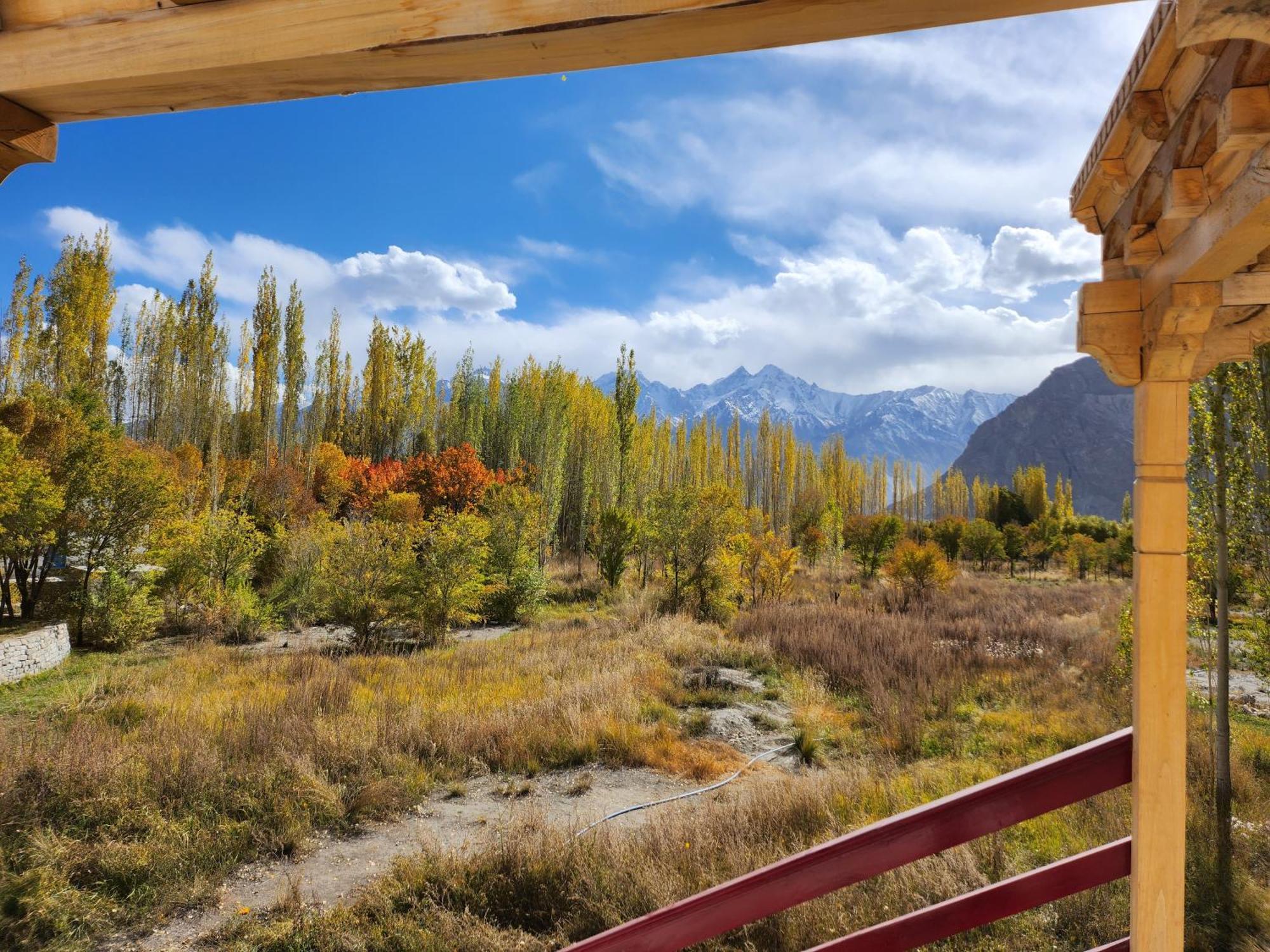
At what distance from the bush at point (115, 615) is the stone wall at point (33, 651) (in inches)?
23.2

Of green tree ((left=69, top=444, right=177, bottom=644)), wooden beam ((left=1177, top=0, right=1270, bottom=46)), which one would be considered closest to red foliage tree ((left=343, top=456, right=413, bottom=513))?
green tree ((left=69, top=444, right=177, bottom=644))

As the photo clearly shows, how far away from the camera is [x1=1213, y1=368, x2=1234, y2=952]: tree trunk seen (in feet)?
14.1

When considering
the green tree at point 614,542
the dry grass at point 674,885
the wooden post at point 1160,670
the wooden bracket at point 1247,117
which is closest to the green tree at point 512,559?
the green tree at point 614,542

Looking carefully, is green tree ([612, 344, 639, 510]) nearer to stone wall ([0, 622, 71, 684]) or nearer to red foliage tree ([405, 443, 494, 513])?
red foliage tree ([405, 443, 494, 513])

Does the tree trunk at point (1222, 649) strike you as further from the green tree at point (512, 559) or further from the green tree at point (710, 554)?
the green tree at point (512, 559)

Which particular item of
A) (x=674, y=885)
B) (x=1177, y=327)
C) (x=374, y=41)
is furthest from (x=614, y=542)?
(x=374, y=41)

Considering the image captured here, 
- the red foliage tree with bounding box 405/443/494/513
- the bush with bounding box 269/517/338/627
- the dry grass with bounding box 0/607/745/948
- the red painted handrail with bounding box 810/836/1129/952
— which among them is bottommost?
the dry grass with bounding box 0/607/745/948

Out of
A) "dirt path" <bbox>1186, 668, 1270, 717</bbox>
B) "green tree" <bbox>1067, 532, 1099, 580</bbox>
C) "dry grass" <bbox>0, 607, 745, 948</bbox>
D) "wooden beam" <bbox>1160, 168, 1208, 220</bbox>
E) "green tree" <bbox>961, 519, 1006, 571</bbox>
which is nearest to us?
"wooden beam" <bbox>1160, 168, 1208, 220</bbox>

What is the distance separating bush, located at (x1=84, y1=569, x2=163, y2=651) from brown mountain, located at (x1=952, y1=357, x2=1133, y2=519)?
110 metres

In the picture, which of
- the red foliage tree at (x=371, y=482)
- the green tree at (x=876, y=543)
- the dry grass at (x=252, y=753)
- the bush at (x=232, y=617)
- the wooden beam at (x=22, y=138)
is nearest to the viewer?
the wooden beam at (x=22, y=138)

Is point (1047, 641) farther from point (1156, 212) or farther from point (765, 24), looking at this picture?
point (765, 24)

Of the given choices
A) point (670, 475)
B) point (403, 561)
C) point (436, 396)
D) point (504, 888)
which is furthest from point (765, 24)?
point (670, 475)

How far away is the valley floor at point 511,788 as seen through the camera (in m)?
3.88

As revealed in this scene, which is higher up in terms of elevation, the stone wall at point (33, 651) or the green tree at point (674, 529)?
the green tree at point (674, 529)
